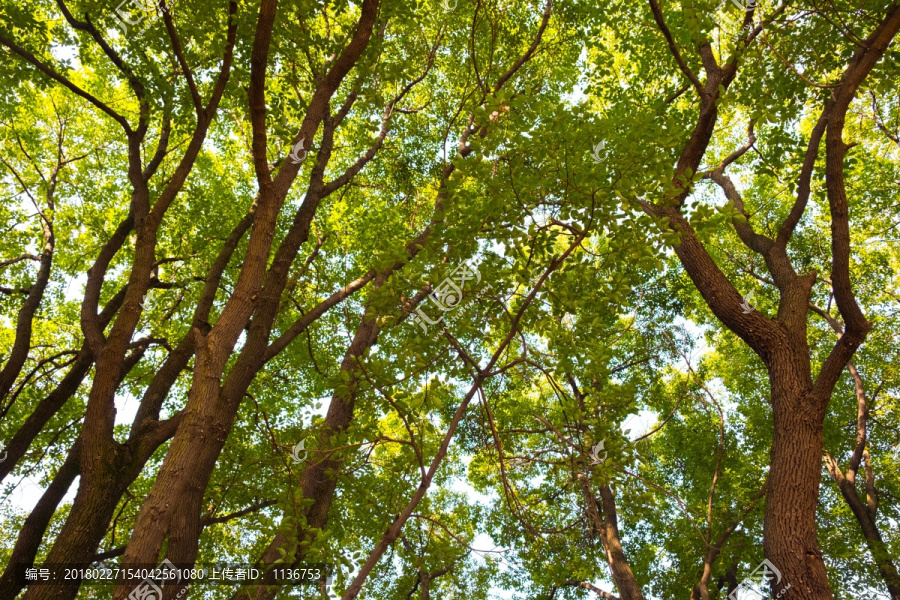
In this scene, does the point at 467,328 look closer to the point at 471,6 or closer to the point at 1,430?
the point at 471,6

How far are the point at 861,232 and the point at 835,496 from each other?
6394 millimetres

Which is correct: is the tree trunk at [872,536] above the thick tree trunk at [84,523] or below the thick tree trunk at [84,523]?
above

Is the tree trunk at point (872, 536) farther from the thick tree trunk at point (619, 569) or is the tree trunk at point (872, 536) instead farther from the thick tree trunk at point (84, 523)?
the thick tree trunk at point (84, 523)

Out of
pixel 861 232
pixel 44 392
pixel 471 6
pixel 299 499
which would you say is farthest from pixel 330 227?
pixel 861 232

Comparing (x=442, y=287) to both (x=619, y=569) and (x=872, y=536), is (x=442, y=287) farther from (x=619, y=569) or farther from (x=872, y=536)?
(x=872, y=536)

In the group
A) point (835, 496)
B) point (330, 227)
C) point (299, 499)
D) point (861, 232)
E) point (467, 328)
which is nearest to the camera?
point (299, 499)

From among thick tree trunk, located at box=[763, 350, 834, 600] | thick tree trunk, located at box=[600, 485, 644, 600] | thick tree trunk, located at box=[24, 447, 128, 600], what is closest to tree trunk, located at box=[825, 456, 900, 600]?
thick tree trunk, located at box=[600, 485, 644, 600]

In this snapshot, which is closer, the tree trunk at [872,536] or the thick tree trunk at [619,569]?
the tree trunk at [872,536]

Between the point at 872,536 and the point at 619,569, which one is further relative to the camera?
the point at 619,569

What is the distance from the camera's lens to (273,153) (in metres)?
9.31

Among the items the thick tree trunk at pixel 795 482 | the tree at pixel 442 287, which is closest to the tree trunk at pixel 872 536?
the tree at pixel 442 287

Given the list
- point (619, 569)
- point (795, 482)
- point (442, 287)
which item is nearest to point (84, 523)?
point (442, 287)

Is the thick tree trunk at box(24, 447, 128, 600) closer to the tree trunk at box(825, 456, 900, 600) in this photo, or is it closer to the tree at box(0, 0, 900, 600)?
the tree at box(0, 0, 900, 600)

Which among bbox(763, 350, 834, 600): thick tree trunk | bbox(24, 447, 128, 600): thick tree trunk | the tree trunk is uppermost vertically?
the tree trunk
